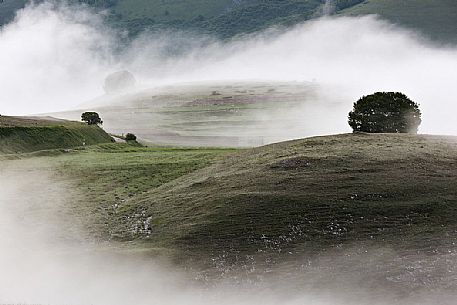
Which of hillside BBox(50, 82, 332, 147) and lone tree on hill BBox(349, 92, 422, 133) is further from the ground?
lone tree on hill BBox(349, 92, 422, 133)

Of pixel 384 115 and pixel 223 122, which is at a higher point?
pixel 384 115

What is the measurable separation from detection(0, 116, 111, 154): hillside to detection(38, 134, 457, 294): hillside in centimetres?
2480

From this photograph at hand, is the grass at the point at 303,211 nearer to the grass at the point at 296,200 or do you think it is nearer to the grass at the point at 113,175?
the grass at the point at 296,200

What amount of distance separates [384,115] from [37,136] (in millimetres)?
51817

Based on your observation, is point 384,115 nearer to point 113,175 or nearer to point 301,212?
point 301,212

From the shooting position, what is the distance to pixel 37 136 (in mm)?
90938

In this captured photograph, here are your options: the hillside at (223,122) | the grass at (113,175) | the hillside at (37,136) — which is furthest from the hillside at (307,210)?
the hillside at (223,122)

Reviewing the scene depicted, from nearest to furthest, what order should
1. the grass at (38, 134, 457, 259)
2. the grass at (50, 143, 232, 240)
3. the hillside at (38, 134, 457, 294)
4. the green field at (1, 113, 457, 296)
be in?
the green field at (1, 113, 457, 296) → the hillside at (38, 134, 457, 294) → the grass at (38, 134, 457, 259) → the grass at (50, 143, 232, 240)

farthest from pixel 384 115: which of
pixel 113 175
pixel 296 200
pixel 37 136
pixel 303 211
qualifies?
pixel 37 136

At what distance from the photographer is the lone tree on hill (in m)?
75.4

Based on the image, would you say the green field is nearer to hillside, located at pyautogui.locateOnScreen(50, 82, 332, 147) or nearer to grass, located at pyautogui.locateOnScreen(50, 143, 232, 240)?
grass, located at pyautogui.locateOnScreen(50, 143, 232, 240)

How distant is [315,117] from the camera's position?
6083 inches

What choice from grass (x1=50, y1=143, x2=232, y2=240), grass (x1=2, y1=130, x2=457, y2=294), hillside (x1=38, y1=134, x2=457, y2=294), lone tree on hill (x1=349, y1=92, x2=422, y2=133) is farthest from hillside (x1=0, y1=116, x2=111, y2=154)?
lone tree on hill (x1=349, y1=92, x2=422, y2=133)

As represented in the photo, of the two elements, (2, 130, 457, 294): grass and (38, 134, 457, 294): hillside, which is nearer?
(2, 130, 457, 294): grass
